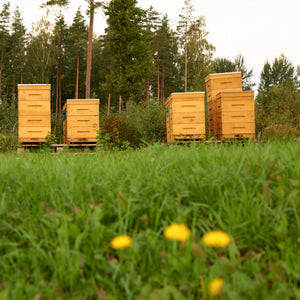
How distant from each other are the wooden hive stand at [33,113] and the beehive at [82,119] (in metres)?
0.56

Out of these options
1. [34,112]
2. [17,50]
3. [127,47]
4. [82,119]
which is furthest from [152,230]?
[17,50]

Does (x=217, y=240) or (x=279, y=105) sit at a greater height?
(x=279, y=105)

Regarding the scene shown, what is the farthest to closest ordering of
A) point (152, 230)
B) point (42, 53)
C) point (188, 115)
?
point (42, 53)
point (188, 115)
point (152, 230)

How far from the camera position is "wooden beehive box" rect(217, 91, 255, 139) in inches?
307

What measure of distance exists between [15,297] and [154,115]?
11.0m

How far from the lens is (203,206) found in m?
2.04

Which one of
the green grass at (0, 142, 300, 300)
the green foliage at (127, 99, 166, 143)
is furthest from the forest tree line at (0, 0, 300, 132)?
the green grass at (0, 142, 300, 300)

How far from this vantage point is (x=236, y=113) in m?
7.87

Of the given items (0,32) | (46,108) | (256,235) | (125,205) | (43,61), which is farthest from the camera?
(0,32)

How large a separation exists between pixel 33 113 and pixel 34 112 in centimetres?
4

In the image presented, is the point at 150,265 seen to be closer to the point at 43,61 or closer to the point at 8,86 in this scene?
the point at 43,61

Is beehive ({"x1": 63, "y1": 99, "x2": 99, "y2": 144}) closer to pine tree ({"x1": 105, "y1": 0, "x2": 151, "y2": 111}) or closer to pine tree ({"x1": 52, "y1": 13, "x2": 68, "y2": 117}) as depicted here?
pine tree ({"x1": 105, "y1": 0, "x2": 151, "y2": 111})

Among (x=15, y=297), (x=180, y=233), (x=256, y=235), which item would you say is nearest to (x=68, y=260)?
(x=15, y=297)

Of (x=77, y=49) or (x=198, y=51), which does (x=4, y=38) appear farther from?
(x=198, y=51)
